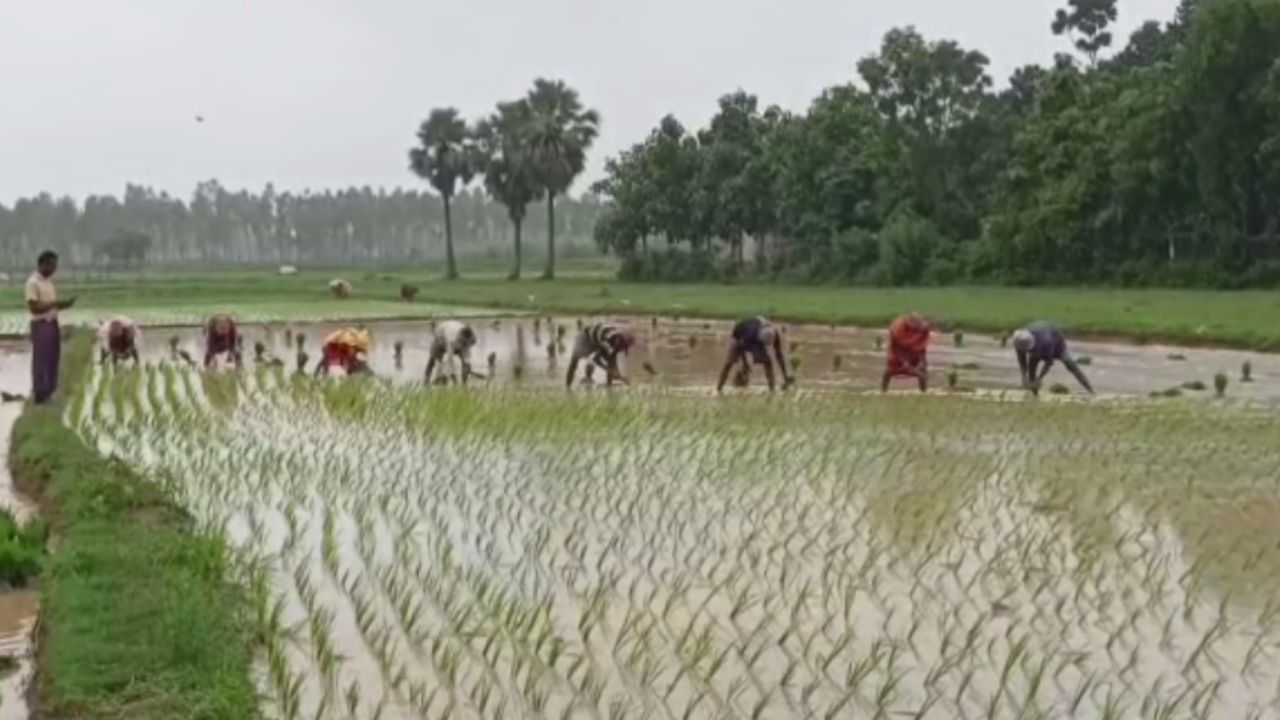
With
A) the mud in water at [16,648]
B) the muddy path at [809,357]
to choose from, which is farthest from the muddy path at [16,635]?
the muddy path at [809,357]

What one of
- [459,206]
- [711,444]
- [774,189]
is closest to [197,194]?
[459,206]

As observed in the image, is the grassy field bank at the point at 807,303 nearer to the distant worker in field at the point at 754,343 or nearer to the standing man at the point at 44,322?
the distant worker in field at the point at 754,343

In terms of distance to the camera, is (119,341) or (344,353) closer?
(344,353)

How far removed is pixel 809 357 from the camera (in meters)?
21.0

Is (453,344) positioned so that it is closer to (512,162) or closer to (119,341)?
(119,341)

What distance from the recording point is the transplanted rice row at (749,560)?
494 cm

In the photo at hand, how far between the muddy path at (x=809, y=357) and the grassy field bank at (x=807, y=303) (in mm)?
722

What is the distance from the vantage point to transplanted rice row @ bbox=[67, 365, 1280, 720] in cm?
494

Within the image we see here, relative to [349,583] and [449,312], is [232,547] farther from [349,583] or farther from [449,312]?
[449,312]

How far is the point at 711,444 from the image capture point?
431 inches

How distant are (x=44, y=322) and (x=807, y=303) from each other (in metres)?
21.9

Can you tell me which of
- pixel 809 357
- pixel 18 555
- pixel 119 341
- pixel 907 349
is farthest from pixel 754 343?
pixel 18 555

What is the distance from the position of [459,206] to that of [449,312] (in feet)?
327

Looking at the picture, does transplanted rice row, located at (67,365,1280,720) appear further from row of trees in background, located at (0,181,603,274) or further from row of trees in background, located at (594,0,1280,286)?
row of trees in background, located at (0,181,603,274)
